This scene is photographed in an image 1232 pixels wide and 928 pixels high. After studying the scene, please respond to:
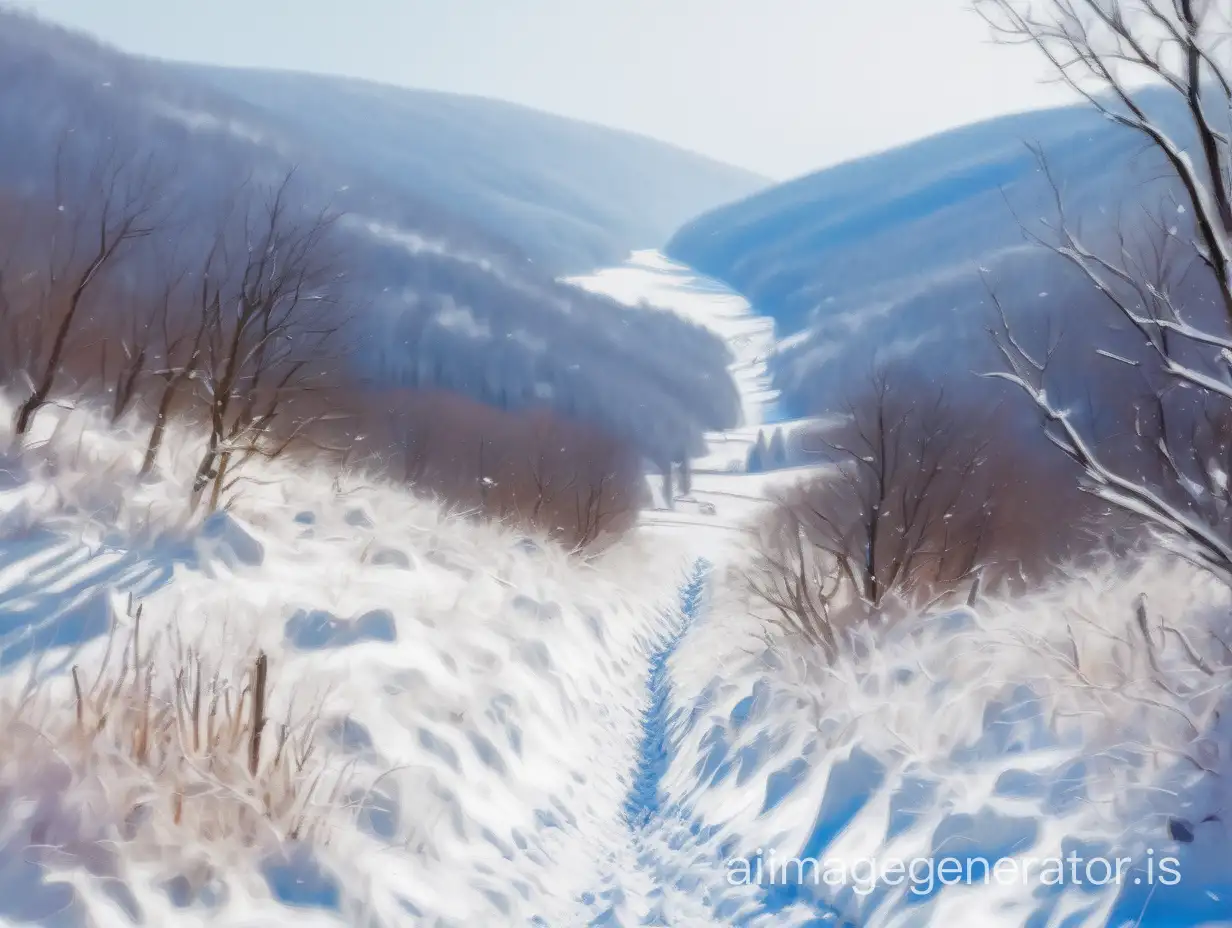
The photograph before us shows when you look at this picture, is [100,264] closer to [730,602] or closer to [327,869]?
[327,869]

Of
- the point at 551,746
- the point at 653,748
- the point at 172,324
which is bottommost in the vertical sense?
the point at 653,748

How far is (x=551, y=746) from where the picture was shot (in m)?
6.51

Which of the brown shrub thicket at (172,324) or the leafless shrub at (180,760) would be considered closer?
the leafless shrub at (180,760)

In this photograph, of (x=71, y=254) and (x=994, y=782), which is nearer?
(x=994, y=782)

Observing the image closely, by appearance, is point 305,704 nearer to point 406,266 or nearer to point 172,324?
point 172,324

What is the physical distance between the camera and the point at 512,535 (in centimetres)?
1250

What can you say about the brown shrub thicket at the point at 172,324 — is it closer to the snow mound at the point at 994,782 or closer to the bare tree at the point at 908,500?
the snow mound at the point at 994,782

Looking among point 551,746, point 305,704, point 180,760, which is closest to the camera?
point 180,760

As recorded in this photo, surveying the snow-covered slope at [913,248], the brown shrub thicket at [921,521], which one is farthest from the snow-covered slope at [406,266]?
the brown shrub thicket at [921,521]

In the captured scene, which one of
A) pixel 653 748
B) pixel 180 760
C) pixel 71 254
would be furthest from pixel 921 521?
pixel 180 760

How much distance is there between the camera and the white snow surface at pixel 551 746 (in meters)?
3.26

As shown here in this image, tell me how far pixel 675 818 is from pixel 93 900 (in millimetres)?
4099

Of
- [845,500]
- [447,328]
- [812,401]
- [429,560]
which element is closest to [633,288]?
[812,401]

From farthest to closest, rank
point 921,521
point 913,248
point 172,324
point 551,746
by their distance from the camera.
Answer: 1. point 913,248
2. point 921,521
3. point 172,324
4. point 551,746
